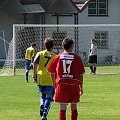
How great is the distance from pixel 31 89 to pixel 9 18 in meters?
26.9

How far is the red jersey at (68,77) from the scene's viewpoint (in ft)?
38.6

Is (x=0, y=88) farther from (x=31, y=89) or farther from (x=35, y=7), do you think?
(x=35, y=7)

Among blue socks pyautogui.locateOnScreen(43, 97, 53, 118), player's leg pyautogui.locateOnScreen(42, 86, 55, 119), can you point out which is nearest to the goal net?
player's leg pyautogui.locateOnScreen(42, 86, 55, 119)

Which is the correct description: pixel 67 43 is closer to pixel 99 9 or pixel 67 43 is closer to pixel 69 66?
pixel 69 66

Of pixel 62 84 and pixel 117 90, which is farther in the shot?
pixel 117 90

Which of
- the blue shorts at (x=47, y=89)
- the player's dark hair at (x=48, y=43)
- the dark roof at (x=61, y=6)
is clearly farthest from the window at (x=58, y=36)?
the player's dark hair at (x=48, y=43)

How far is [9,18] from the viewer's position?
49.2 m

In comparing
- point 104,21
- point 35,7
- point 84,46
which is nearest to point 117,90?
point 84,46

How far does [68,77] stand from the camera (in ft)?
38.8

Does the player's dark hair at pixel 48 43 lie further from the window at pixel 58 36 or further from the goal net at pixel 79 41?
the window at pixel 58 36

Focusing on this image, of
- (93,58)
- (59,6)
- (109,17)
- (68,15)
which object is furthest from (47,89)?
(109,17)

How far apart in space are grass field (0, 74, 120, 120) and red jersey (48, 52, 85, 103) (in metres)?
2.83

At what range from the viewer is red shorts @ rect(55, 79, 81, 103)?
11734 mm

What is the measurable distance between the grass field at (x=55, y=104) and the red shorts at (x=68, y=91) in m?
2.81
